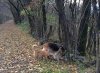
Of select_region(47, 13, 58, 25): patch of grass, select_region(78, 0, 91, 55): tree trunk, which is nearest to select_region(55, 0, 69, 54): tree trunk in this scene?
select_region(78, 0, 91, 55): tree trunk

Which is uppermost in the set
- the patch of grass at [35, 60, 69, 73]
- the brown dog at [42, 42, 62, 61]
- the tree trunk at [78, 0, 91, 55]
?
the tree trunk at [78, 0, 91, 55]

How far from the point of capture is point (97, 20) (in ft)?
25.5

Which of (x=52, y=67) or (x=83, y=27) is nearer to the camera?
(x=52, y=67)

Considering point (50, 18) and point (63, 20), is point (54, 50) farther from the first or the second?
point (50, 18)

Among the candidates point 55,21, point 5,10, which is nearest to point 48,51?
point 55,21

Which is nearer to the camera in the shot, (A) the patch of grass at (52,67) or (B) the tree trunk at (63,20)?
(A) the patch of grass at (52,67)

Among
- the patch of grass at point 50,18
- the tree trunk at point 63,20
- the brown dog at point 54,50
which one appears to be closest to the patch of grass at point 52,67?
the brown dog at point 54,50

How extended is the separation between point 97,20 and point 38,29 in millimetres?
11860

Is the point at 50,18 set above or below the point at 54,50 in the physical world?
above

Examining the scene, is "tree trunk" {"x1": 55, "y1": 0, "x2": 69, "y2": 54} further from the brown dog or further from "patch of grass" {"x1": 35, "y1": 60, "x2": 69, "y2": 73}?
"patch of grass" {"x1": 35, "y1": 60, "x2": 69, "y2": 73}

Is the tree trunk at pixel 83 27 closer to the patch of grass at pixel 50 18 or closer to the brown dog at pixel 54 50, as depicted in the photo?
the brown dog at pixel 54 50

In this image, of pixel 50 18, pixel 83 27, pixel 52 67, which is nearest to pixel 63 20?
pixel 83 27

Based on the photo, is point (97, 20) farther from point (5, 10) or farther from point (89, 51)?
point (5, 10)

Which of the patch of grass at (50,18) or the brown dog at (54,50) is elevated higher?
the patch of grass at (50,18)
